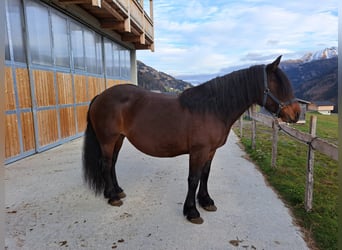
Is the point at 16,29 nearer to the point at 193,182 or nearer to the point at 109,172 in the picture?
the point at 109,172

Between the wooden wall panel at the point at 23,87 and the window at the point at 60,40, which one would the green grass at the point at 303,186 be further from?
the window at the point at 60,40

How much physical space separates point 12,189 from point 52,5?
14.9 feet

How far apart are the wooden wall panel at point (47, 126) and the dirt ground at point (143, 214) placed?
4.42ft

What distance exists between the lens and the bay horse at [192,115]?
2205 millimetres

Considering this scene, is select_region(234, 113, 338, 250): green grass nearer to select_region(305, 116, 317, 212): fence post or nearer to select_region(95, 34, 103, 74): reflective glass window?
select_region(305, 116, 317, 212): fence post

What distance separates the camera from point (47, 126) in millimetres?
5188

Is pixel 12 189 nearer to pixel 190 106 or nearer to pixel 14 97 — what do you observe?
pixel 14 97

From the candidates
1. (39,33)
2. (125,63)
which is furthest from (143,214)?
(125,63)

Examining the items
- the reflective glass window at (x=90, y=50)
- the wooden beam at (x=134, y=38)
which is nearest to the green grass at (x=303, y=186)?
the reflective glass window at (x=90, y=50)

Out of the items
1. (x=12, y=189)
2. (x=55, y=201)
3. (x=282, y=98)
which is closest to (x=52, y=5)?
(x=12, y=189)

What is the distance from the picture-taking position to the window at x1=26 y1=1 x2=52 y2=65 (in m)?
4.74

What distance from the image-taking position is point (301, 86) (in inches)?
1106

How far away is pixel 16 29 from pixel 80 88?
7.93ft

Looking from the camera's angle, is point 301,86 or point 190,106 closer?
point 190,106
